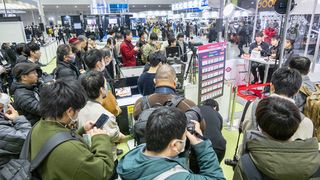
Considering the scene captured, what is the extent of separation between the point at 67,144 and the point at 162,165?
0.57 meters

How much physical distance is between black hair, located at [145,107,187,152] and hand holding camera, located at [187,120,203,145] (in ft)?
0.32

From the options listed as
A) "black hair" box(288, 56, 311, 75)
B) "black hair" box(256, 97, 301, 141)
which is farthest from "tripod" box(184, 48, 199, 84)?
"black hair" box(256, 97, 301, 141)

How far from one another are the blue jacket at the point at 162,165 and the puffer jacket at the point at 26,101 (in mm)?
1708

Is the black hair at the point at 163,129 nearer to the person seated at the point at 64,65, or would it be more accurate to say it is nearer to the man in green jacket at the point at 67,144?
the man in green jacket at the point at 67,144

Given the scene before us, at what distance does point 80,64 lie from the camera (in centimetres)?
485

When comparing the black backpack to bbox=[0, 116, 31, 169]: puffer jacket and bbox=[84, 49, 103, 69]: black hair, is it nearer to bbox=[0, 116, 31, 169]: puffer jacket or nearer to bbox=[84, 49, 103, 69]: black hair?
bbox=[0, 116, 31, 169]: puffer jacket

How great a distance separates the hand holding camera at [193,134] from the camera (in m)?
1.20

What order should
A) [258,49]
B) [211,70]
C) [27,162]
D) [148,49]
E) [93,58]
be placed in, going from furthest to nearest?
1. [258,49]
2. [148,49]
3. [211,70]
4. [93,58]
5. [27,162]

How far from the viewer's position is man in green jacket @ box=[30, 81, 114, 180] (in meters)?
1.22

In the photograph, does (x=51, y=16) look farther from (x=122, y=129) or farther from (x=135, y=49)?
(x=122, y=129)

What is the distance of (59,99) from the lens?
1395 millimetres

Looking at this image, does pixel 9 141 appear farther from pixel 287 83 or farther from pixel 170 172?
pixel 287 83

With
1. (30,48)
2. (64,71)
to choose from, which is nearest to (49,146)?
(64,71)

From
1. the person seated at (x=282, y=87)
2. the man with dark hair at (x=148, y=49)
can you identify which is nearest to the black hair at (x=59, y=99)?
the person seated at (x=282, y=87)
